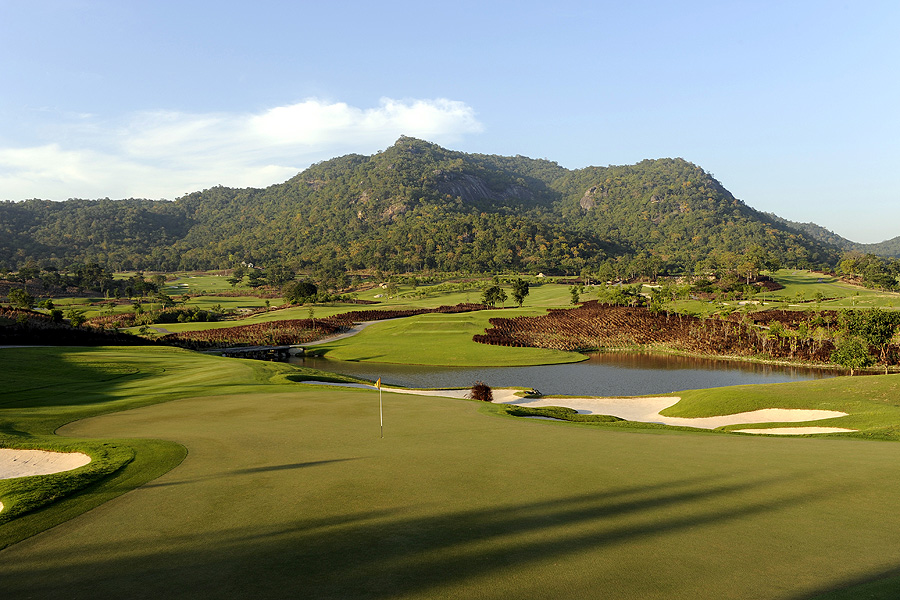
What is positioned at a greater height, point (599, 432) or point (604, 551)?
point (604, 551)

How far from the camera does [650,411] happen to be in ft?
97.9

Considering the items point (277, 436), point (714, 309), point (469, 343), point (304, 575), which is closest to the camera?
point (304, 575)

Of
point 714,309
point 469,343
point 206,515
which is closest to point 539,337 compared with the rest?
point 469,343

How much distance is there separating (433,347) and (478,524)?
58212 mm

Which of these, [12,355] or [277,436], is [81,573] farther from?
[12,355]

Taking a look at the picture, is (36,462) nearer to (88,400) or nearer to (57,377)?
(88,400)

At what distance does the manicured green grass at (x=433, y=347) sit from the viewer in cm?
5997

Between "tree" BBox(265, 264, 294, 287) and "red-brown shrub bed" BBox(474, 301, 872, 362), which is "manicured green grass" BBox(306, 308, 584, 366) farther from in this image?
"tree" BBox(265, 264, 294, 287)

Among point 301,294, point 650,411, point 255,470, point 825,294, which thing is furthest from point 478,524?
point 825,294

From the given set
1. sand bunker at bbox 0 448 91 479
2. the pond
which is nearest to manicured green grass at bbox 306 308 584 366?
the pond

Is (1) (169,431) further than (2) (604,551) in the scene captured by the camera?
Yes

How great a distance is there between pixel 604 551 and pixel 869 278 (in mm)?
159891

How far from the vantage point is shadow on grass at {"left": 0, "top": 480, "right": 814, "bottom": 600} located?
5.62m

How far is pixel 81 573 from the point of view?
6.00 m
